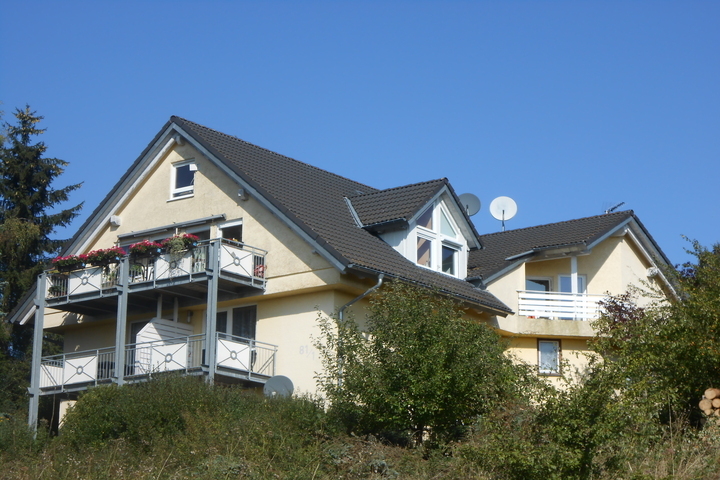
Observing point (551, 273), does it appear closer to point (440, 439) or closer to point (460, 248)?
point (460, 248)

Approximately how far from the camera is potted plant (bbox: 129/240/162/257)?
77.2 feet

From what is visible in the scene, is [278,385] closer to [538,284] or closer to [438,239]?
[438,239]

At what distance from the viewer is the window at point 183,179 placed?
25.7 meters

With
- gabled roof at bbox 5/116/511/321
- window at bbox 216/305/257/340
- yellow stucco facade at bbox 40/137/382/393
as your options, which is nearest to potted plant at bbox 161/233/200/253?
yellow stucco facade at bbox 40/137/382/393

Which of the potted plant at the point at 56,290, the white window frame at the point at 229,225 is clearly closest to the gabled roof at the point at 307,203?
the white window frame at the point at 229,225

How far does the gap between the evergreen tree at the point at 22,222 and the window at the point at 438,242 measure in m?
16.0

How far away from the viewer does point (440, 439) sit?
55.1ft

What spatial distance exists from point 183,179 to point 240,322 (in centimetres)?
453

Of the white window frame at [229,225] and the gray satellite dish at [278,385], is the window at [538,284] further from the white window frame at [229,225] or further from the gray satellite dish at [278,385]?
the gray satellite dish at [278,385]

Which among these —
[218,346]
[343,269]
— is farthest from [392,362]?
[218,346]

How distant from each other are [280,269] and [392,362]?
6.58 metres

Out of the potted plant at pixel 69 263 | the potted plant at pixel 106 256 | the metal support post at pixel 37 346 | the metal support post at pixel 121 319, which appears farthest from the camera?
the potted plant at pixel 69 263

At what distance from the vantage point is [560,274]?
28.7m

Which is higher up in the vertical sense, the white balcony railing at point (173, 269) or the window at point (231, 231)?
the window at point (231, 231)
